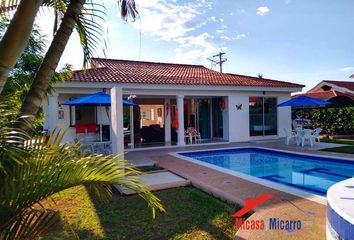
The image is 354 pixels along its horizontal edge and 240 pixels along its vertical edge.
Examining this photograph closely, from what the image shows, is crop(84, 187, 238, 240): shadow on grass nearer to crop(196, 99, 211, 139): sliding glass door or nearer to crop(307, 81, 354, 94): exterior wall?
crop(196, 99, 211, 139): sliding glass door

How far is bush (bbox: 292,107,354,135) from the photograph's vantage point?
2236 centimetres

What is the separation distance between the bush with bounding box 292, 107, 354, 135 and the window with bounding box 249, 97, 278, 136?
6.36 meters

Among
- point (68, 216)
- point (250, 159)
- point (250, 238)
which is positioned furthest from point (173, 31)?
point (250, 238)

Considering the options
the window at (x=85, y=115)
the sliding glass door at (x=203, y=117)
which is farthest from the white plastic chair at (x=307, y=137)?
the window at (x=85, y=115)

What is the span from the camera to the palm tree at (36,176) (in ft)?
7.36

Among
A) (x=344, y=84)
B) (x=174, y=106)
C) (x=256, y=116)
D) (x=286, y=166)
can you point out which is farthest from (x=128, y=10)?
(x=344, y=84)

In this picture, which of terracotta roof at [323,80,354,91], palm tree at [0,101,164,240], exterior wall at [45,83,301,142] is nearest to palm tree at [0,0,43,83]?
palm tree at [0,101,164,240]

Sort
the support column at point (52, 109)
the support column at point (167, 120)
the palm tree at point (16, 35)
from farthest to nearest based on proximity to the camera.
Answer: the support column at point (167, 120) → the support column at point (52, 109) → the palm tree at point (16, 35)

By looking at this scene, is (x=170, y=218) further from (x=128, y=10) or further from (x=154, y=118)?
(x=154, y=118)

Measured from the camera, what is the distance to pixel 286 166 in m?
12.3

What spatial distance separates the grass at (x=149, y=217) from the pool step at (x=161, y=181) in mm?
289

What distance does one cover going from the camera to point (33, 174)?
231 centimetres

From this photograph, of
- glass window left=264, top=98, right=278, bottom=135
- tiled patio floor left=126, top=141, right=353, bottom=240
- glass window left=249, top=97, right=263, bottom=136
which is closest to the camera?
tiled patio floor left=126, top=141, right=353, bottom=240

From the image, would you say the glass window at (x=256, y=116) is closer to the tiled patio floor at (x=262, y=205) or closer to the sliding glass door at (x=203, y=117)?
the sliding glass door at (x=203, y=117)
